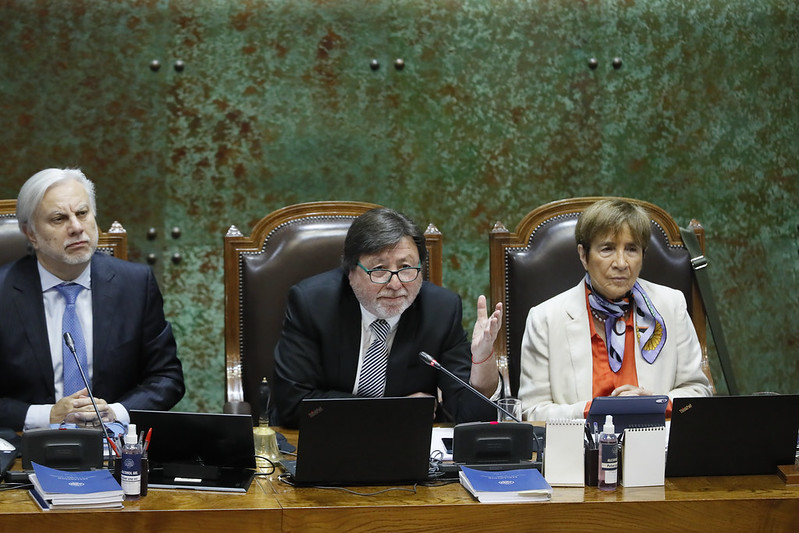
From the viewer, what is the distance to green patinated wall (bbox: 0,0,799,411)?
13.3 ft

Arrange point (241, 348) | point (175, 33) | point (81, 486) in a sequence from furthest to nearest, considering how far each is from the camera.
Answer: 1. point (175, 33)
2. point (241, 348)
3. point (81, 486)

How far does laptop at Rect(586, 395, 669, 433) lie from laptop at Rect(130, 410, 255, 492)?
80 cm

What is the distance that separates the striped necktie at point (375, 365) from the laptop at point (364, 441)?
0.86 metres

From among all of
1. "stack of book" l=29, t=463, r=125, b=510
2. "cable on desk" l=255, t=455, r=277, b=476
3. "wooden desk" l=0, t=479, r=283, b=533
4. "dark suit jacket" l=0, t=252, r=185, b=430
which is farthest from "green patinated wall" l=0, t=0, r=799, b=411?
"wooden desk" l=0, t=479, r=283, b=533

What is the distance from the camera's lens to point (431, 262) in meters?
3.57

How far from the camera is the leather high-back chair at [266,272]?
11.3ft

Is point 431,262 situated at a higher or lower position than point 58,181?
lower

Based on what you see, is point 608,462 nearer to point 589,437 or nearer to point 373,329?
point 589,437

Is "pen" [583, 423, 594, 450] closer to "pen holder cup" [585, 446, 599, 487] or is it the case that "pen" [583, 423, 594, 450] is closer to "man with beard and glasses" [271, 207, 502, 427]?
"pen holder cup" [585, 446, 599, 487]

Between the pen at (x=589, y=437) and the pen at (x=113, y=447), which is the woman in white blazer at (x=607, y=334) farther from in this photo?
the pen at (x=113, y=447)

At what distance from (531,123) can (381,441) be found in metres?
2.25

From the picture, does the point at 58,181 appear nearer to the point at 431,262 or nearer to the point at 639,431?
the point at 431,262

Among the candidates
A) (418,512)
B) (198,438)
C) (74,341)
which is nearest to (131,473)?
(198,438)

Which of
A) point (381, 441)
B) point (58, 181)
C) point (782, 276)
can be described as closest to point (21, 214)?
point (58, 181)
